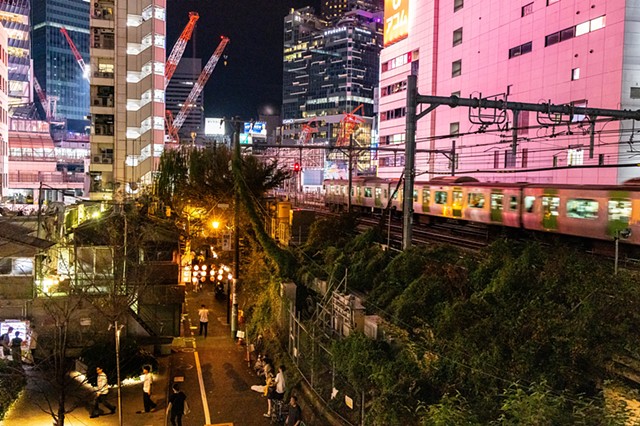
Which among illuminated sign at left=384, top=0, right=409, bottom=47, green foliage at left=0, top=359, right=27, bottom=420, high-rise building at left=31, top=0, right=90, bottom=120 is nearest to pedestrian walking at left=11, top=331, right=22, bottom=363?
green foliage at left=0, top=359, right=27, bottom=420

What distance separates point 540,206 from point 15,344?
1796cm

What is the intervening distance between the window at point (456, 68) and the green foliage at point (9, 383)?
39917mm

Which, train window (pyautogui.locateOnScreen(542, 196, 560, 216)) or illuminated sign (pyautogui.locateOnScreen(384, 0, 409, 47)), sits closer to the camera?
train window (pyautogui.locateOnScreen(542, 196, 560, 216))

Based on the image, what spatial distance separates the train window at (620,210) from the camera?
50.5 feet

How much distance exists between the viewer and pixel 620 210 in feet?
51.3

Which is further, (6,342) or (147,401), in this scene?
(6,342)

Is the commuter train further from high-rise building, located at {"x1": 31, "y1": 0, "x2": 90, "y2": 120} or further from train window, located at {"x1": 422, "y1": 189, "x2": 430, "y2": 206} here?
high-rise building, located at {"x1": 31, "y1": 0, "x2": 90, "y2": 120}

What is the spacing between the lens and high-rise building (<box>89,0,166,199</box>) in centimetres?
5394

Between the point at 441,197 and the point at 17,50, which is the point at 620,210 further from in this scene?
the point at 17,50

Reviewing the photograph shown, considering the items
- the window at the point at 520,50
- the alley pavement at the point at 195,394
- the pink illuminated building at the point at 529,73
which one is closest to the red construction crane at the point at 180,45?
the pink illuminated building at the point at 529,73

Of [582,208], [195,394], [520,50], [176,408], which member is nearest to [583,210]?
[582,208]

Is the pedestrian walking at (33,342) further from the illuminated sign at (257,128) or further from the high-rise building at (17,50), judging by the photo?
the high-rise building at (17,50)

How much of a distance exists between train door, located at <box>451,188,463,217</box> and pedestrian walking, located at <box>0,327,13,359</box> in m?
18.7

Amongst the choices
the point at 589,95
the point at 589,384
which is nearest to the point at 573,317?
the point at 589,384
